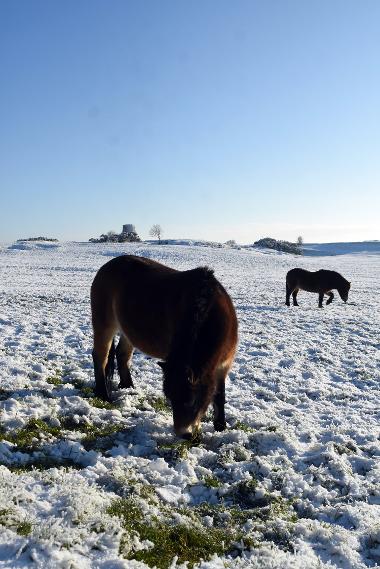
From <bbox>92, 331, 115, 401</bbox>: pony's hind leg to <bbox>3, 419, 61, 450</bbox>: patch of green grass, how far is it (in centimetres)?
117

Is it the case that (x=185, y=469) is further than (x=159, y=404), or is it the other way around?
(x=159, y=404)

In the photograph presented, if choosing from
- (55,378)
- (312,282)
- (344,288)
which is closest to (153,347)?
(55,378)

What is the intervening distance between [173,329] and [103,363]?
169 centimetres

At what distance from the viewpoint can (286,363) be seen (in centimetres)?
901

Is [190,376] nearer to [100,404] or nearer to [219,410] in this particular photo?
[219,410]

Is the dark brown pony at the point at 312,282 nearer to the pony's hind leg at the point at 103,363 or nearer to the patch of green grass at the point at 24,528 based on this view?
the pony's hind leg at the point at 103,363

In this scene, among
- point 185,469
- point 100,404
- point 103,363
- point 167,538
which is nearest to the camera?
point 167,538

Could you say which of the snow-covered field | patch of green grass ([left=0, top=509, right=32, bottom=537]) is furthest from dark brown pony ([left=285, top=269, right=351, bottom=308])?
patch of green grass ([left=0, top=509, right=32, bottom=537])

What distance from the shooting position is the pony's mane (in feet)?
14.5

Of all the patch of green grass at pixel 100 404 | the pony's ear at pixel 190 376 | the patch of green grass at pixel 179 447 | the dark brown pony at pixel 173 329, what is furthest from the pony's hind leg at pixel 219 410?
the patch of green grass at pixel 100 404

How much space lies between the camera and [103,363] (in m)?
6.44

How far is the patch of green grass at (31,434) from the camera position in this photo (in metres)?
4.58

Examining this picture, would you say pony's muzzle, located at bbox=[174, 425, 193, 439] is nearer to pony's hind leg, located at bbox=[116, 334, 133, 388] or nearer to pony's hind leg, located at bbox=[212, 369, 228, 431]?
pony's hind leg, located at bbox=[212, 369, 228, 431]

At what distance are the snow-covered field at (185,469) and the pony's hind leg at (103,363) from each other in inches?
9.9
